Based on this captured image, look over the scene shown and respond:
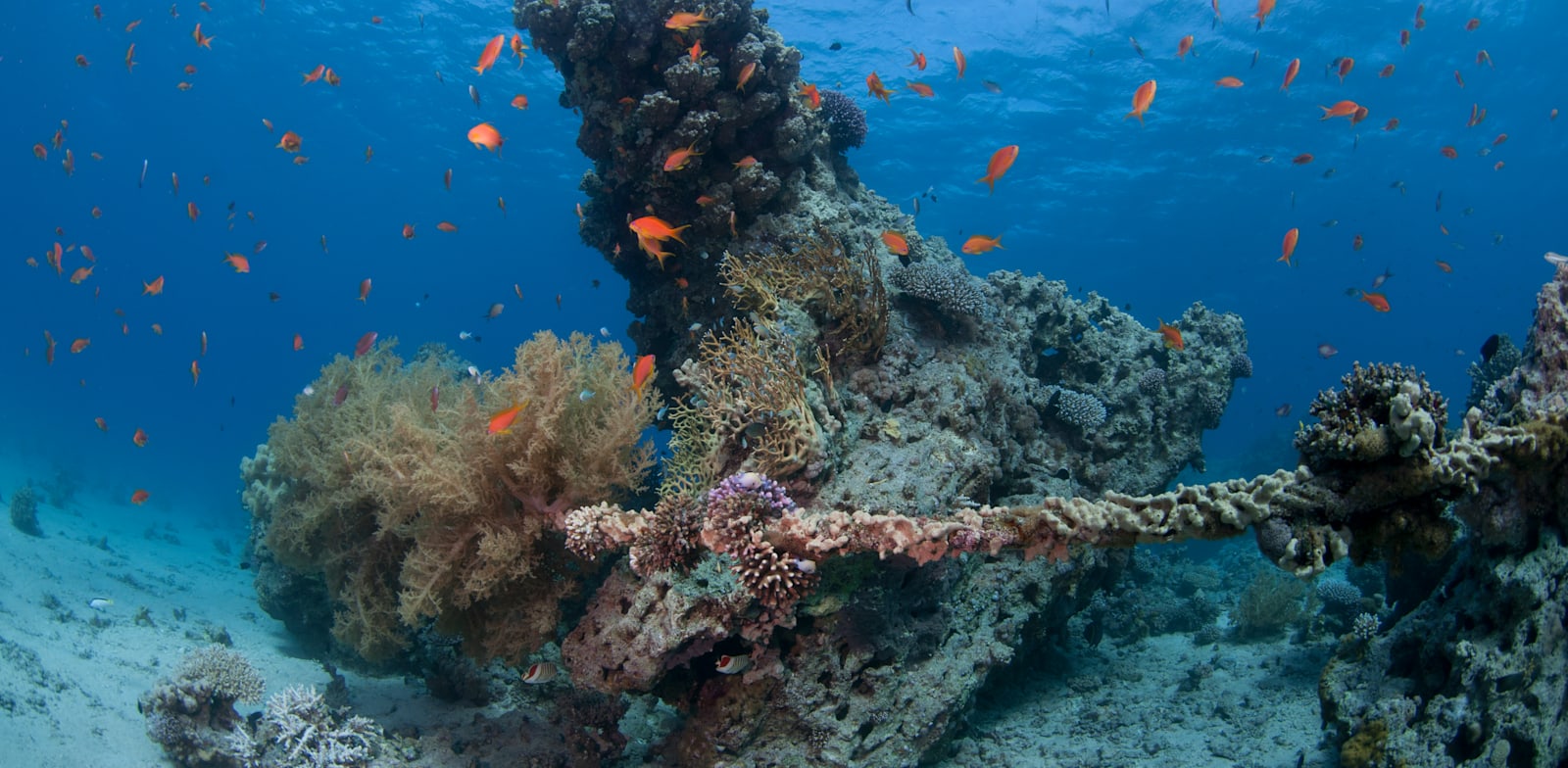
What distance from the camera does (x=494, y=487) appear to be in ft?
18.6

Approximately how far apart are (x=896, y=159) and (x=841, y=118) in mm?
29451

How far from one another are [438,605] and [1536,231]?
71.3 m

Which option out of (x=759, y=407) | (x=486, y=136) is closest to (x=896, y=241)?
(x=759, y=407)

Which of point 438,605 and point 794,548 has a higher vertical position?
point 794,548

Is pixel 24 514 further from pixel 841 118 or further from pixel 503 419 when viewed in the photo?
pixel 841 118

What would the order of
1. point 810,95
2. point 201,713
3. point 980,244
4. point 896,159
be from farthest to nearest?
point 896,159, point 810,95, point 980,244, point 201,713

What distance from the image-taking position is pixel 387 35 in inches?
1161

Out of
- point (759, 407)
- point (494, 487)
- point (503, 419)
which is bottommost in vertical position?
point (494, 487)

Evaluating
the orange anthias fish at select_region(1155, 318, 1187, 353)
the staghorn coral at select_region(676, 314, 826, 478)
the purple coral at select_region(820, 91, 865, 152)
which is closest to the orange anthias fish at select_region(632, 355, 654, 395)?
the staghorn coral at select_region(676, 314, 826, 478)

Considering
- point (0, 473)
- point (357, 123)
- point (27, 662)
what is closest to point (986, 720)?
point (27, 662)

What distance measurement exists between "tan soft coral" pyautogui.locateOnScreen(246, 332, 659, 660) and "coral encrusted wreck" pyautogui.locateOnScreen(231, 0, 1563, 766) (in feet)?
0.10

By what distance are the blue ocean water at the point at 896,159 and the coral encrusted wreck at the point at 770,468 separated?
9.22 metres

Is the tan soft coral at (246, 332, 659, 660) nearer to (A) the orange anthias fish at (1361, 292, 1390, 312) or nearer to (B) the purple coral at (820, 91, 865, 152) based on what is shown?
(B) the purple coral at (820, 91, 865, 152)

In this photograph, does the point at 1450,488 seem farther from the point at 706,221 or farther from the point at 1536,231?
the point at 1536,231
